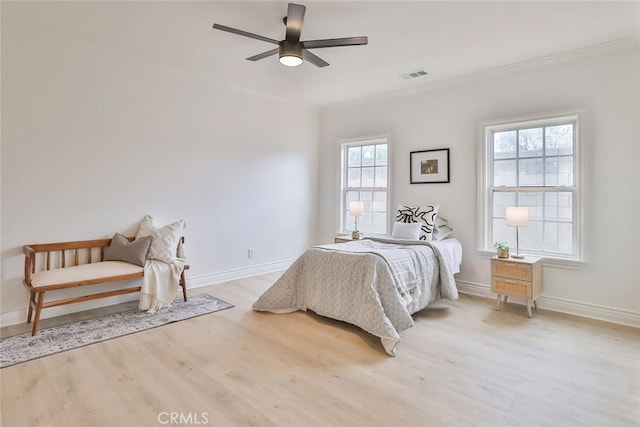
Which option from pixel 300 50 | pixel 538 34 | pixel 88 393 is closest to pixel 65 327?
pixel 88 393

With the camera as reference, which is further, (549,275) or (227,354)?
(549,275)

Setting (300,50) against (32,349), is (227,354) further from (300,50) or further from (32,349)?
(300,50)

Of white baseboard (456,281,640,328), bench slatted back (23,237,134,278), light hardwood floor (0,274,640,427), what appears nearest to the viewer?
light hardwood floor (0,274,640,427)

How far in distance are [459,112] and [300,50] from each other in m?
2.40

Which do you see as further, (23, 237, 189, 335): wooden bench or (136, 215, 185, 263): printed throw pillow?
(136, 215, 185, 263): printed throw pillow

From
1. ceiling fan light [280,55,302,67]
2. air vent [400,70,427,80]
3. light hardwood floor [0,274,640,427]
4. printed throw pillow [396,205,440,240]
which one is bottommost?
light hardwood floor [0,274,640,427]

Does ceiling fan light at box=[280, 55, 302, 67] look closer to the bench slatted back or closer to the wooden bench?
the wooden bench

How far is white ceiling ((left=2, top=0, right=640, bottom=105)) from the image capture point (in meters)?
2.75

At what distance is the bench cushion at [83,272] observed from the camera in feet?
9.52

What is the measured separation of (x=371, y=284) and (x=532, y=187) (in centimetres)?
232

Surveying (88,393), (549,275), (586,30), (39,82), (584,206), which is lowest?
(88,393)

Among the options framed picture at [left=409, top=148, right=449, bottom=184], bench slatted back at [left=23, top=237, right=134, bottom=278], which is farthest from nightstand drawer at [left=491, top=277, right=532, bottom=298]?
bench slatted back at [left=23, top=237, right=134, bottom=278]

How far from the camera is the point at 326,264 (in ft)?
10.7

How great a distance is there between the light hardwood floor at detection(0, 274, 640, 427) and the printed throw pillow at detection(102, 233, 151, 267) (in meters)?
0.68
